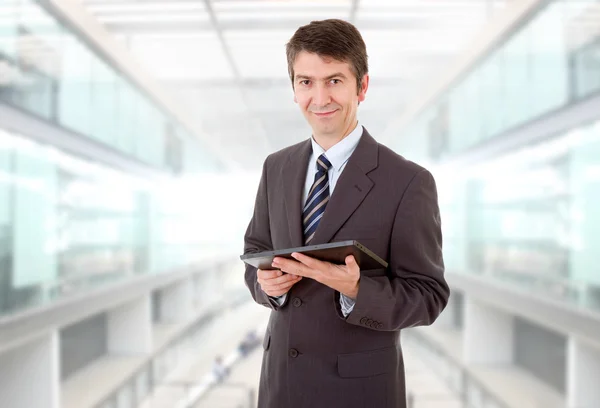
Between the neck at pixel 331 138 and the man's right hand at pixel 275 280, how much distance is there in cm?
35

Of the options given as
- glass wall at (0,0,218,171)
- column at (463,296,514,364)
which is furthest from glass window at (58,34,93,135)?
column at (463,296,514,364)

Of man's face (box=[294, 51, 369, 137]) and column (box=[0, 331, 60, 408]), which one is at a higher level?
man's face (box=[294, 51, 369, 137])

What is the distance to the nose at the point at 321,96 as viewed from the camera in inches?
51.0

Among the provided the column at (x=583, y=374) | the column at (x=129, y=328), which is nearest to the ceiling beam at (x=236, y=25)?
the column at (x=583, y=374)

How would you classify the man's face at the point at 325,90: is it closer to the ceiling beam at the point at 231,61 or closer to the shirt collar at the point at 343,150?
the shirt collar at the point at 343,150

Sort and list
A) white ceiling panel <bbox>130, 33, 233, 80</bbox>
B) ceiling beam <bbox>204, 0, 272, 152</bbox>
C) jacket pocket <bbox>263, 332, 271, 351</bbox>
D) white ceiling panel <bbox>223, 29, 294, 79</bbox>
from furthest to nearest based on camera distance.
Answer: white ceiling panel <bbox>130, 33, 233, 80</bbox>, white ceiling panel <bbox>223, 29, 294, 79</bbox>, ceiling beam <bbox>204, 0, 272, 152</bbox>, jacket pocket <bbox>263, 332, 271, 351</bbox>

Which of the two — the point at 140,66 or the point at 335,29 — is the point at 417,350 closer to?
the point at 140,66

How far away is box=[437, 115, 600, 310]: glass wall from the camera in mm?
4039

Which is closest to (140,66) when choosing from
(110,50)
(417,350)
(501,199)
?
(110,50)

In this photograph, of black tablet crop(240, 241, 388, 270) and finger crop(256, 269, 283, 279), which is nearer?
black tablet crop(240, 241, 388, 270)

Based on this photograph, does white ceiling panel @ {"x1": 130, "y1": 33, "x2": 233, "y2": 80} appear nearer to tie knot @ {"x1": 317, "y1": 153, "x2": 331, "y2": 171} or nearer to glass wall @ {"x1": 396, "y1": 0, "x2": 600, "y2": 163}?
glass wall @ {"x1": 396, "y1": 0, "x2": 600, "y2": 163}

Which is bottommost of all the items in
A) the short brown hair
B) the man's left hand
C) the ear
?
the man's left hand

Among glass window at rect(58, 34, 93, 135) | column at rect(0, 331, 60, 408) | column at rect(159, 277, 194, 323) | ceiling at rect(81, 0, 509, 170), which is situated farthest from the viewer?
column at rect(159, 277, 194, 323)

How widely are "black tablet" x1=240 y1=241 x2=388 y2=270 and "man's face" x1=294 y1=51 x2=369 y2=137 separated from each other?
35cm
